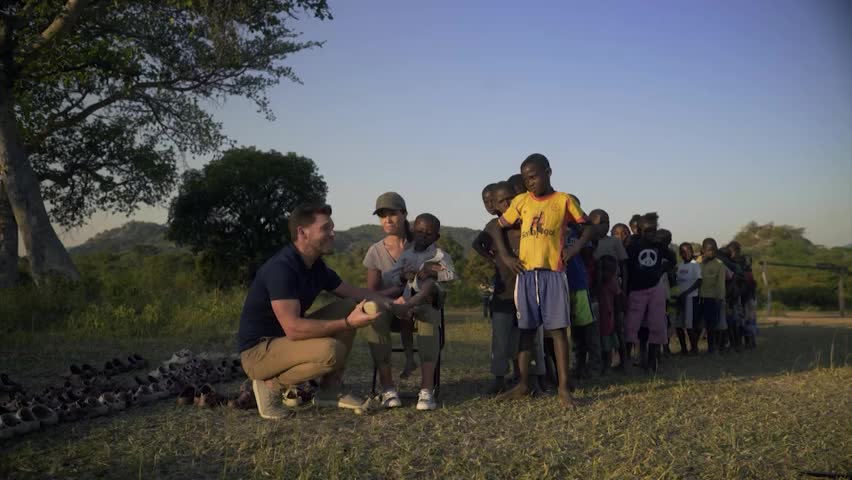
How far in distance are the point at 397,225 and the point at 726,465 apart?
296cm

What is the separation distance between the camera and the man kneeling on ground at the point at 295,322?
4379mm

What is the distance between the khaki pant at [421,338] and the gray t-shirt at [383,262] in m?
0.49

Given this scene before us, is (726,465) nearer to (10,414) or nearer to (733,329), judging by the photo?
(10,414)

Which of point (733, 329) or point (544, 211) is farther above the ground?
point (544, 211)

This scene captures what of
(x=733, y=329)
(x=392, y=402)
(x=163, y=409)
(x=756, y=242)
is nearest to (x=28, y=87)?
(x=163, y=409)

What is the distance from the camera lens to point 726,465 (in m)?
3.53

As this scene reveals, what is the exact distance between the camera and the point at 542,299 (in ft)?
17.3

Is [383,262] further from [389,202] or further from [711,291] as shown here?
[711,291]

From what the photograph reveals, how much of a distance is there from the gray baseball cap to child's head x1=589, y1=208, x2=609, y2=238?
262 centimetres

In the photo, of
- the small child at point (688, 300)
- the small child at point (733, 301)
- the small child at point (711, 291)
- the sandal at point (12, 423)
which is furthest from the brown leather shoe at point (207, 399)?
the small child at point (733, 301)

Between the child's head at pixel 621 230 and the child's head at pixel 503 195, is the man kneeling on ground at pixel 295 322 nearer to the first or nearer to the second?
the child's head at pixel 503 195

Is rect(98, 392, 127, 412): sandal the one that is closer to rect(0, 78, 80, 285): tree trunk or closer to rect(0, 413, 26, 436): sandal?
rect(0, 413, 26, 436): sandal

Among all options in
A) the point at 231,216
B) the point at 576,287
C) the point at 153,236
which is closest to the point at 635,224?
the point at 576,287

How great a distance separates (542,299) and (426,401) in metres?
1.20
